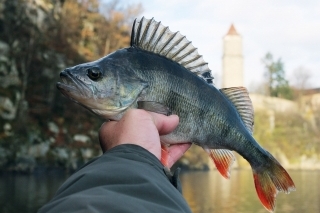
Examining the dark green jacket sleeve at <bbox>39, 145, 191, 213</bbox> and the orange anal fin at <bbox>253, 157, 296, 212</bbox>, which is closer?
the dark green jacket sleeve at <bbox>39, 145, 191, 213</bbox>

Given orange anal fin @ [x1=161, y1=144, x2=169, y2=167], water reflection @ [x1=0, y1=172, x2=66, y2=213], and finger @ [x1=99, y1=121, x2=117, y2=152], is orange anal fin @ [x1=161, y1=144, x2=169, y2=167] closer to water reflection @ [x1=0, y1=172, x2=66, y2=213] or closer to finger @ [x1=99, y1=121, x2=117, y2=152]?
finger @ [x1=99, y1=121, x2=117, y2=152]

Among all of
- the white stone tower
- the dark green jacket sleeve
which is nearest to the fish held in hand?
the dark green jacket sleeve

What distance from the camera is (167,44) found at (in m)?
2.78

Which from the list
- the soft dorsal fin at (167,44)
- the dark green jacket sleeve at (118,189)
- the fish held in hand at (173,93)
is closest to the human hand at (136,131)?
the fish held in hand at (173,93)

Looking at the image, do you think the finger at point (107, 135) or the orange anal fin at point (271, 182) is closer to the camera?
the finger at point (107, 135)

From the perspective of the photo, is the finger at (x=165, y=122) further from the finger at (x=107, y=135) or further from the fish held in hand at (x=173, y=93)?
Answer: the finger at (x=107, y=135)

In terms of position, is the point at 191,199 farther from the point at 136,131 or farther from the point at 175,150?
the point at 136,131

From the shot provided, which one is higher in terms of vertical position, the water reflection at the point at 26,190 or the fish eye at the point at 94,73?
the fish eye at the point at 94,73

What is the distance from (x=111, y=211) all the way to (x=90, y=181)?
192 mm

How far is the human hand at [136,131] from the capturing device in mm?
1934

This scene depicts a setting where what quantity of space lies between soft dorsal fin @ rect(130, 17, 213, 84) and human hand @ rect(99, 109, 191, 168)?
0.49 m

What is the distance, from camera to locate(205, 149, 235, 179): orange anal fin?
9.82 ft

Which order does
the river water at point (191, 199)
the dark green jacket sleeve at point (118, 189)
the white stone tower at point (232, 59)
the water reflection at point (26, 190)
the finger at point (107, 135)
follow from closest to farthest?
1. the dark green jacket sleeve at point (118, 189)
2. the finger at point (107, 135)
3. the water reflection at point (26, 190)
4. the river water at point (191, 199)
5. the white stone tower at point (232, 59)

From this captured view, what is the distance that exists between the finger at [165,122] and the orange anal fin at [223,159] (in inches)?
21.2
